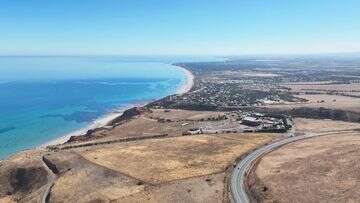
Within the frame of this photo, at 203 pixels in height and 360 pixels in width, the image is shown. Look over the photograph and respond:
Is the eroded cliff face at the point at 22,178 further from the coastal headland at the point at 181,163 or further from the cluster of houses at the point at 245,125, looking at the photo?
the cluster of houses at the point at 245,125

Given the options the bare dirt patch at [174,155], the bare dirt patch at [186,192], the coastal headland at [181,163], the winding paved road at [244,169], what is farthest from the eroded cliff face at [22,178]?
the winding paved road at [244,169]

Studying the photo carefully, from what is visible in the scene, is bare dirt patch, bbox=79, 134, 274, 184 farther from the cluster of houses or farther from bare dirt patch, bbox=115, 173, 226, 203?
the cluster of houses

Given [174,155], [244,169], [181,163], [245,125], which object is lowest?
[245,125]

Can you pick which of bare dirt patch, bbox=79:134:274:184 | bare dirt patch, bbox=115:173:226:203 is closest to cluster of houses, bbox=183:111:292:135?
bare dirt patch, bbox=79:134:274:184

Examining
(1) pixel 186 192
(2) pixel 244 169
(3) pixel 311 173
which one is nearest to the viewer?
(1) pixel 186 192

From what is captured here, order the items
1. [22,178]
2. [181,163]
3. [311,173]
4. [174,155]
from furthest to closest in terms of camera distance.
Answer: [174,155] < [22,178] < [181,163] < [311,173]

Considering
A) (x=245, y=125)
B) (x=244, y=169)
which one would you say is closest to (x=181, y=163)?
(x=244, y=169)

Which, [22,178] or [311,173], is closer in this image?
[311,173]

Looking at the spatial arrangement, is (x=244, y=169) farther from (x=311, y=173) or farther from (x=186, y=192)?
(x=186, y=192)
